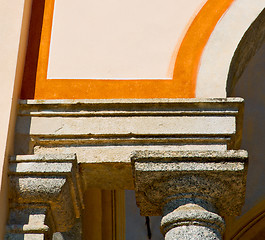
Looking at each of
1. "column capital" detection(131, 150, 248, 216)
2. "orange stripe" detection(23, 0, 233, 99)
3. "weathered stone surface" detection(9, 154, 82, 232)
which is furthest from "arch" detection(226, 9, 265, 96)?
"weathered stone surface" detection(9, 154, 82, 232)

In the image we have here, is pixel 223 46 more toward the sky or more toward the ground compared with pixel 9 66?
more toward the sky

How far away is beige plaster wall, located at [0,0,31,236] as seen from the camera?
3.71 meters

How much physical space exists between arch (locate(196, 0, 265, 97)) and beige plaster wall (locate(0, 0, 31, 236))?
0.94m

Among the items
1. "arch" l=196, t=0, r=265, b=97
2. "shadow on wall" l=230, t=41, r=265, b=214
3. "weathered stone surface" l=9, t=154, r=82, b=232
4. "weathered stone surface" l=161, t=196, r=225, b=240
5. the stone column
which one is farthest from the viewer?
"shadow on wall" l=230, t=41, r=265, b=214

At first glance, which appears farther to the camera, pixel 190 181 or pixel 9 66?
pixel 9 66

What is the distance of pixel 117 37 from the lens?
4.17 metres

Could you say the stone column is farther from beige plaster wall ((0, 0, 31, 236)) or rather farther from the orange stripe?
beige plaster wall ((0, 0, 31, 236))

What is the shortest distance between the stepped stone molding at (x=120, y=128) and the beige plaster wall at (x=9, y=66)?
0.37 ft

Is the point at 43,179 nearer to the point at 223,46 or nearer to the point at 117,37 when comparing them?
the point at 117,37

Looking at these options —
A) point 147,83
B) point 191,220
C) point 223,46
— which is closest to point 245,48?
point 223,46

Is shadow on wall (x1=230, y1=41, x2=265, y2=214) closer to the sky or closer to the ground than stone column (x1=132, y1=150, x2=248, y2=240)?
closer to the sky

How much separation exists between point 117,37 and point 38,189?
3.18ft

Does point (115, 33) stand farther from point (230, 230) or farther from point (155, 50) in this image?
point (230, 230)

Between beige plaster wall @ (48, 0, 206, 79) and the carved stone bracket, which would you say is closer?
the carved stone bracket
